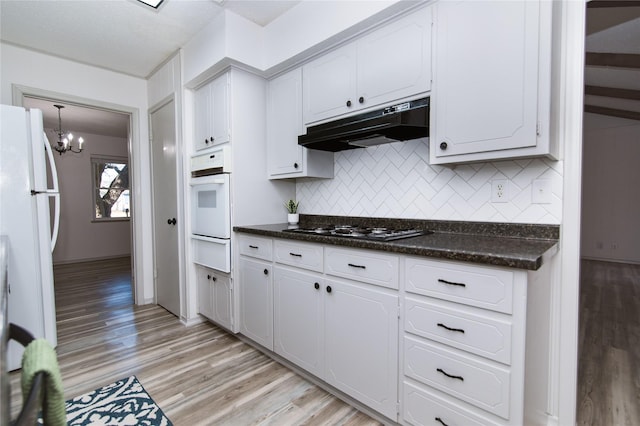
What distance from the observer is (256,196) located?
2.73 m

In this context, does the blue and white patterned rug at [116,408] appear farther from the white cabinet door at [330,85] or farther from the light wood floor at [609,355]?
the light wood floor at [609,355]

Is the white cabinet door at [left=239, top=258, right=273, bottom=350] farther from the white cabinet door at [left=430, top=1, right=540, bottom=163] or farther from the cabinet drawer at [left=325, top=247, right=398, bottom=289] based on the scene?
the white cabinet door at [left=430, top=1, right=540, bottom=163]

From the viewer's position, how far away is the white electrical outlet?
1735mm

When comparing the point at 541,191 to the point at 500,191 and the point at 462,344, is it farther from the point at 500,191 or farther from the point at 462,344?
the point at 462,344

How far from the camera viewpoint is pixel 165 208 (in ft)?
10.8

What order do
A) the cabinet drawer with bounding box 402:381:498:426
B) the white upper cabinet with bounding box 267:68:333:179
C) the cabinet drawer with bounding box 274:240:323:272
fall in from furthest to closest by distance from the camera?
1. the white upper cabinet with bounding box 267:68:333:179
2. the cabinet drawer with bounding box 274:240:323:272
3. the cabinet drawer with bounding box 402:381:498:426

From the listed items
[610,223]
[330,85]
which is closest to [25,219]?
[330,85]

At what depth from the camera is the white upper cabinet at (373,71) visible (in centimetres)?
177

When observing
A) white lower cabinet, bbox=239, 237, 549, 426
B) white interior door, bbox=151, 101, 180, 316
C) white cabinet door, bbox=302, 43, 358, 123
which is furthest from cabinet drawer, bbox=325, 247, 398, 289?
white interior door, bbox=151, 101, 180, 316

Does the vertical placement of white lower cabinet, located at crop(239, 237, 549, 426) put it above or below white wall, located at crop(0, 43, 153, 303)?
below

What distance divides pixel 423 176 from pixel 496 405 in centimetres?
130

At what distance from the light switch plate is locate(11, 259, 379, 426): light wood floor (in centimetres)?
145

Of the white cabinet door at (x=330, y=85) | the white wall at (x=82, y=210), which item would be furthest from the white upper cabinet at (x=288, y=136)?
the white wall at (x=82, y=210)

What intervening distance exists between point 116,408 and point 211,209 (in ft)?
4.85
